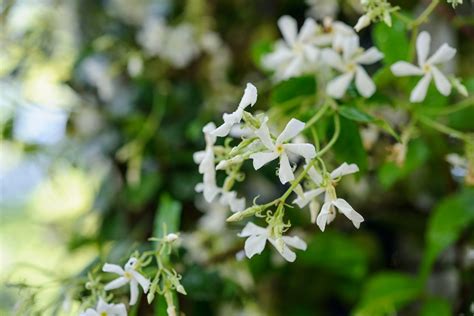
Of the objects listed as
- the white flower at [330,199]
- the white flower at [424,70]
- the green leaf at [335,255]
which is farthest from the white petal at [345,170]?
the green leaf at [335,255]

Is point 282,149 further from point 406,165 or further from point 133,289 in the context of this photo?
point 406,165

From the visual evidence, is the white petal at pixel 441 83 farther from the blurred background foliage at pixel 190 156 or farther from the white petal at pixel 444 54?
the blurred background foliage at pixel 190 156

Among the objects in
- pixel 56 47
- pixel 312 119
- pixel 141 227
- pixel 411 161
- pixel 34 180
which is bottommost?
pixel 34 180

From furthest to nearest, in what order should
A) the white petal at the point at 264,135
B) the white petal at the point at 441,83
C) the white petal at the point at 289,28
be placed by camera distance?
the white petal at the point at 289,28, the white petal at the point at 441,83, the white petal at the point at 264,135

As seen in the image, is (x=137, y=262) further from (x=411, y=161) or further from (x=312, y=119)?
(x=411, y=161)

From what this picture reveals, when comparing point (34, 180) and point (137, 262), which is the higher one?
point (137, 262)

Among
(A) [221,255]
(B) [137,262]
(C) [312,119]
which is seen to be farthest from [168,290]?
(A) [221,255]
